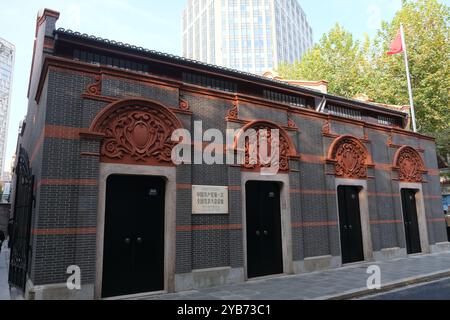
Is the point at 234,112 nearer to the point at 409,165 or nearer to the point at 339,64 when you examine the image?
the point at 409,165

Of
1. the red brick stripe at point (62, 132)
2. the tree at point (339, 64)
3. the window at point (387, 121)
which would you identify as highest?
the tree at point (339, 64)

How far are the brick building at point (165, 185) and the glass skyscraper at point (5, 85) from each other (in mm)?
86439

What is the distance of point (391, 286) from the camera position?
8930 mm

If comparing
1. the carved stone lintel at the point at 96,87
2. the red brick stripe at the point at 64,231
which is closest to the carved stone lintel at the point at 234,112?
the carved stone lintel at the point at 96,87

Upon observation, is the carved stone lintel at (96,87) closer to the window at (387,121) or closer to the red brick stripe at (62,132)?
the red brick stripe at (62,132)

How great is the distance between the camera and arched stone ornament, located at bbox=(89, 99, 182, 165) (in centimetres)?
830

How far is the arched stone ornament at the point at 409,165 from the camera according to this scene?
1555cm

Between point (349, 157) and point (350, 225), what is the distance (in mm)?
2790

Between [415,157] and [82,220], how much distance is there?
1571cm

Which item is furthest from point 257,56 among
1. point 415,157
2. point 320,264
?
point 320,264

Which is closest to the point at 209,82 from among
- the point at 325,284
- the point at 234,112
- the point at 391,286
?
the point at 234,112

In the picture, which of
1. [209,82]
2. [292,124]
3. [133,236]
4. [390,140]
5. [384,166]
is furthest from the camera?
[390,140]

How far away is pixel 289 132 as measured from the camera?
11.9 metres
